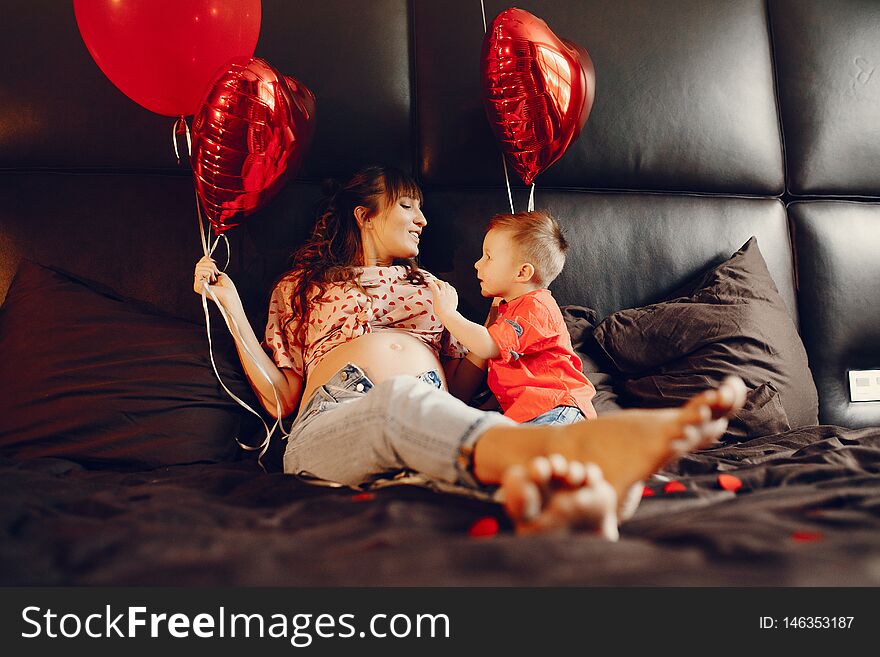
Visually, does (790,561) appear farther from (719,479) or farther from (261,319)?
(261,319)

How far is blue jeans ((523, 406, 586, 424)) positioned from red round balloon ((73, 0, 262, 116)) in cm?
92

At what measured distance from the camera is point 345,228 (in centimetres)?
156

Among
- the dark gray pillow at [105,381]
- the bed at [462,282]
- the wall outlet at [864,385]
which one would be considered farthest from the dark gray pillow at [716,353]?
the dark gray pillow at [105,381]

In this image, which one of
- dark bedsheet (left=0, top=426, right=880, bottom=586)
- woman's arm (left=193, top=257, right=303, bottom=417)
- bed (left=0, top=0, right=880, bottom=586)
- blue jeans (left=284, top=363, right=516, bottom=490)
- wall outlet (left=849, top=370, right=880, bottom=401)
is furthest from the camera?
wall outlet (left=849, top=370, right=880, bottom=401)

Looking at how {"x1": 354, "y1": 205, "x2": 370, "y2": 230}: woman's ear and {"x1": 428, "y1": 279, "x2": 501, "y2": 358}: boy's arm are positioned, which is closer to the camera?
{"x1": 428, "y1": 279, "x2": 501, "y2": 358}: boy's arm

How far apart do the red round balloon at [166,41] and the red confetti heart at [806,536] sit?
1252 mm

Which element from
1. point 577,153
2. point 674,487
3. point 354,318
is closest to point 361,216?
point 354,318

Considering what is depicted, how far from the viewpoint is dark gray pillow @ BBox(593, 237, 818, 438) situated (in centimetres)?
145

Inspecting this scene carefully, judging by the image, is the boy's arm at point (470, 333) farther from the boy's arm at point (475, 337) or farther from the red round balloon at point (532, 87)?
the red round balloon at point (532, 87)

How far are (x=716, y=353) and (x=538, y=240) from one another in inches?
18.3

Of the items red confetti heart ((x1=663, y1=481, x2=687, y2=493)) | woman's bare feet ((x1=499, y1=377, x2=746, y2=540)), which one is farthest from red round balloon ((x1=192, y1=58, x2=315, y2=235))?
red confetti heart ((x1=663, y1=481, x2=687, y2=493))

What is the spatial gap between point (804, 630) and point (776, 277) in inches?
52.8

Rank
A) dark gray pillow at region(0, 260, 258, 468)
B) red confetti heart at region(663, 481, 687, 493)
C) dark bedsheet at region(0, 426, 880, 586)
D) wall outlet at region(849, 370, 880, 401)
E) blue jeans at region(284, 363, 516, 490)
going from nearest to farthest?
dark bedsheet at region(0, 426, 880, 586) < blue jeans at region(284, 363, 516, 490) < red confetti heart at region(663, 481, 687, 493) < dark gray pillow at region(0, 260, 258, 468) < wall outlet at region(849, 370, 880, 401)

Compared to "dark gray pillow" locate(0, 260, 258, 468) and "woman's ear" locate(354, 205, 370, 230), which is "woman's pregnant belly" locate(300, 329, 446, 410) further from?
"woman's ear" locate(354, 205, 370, 230)
